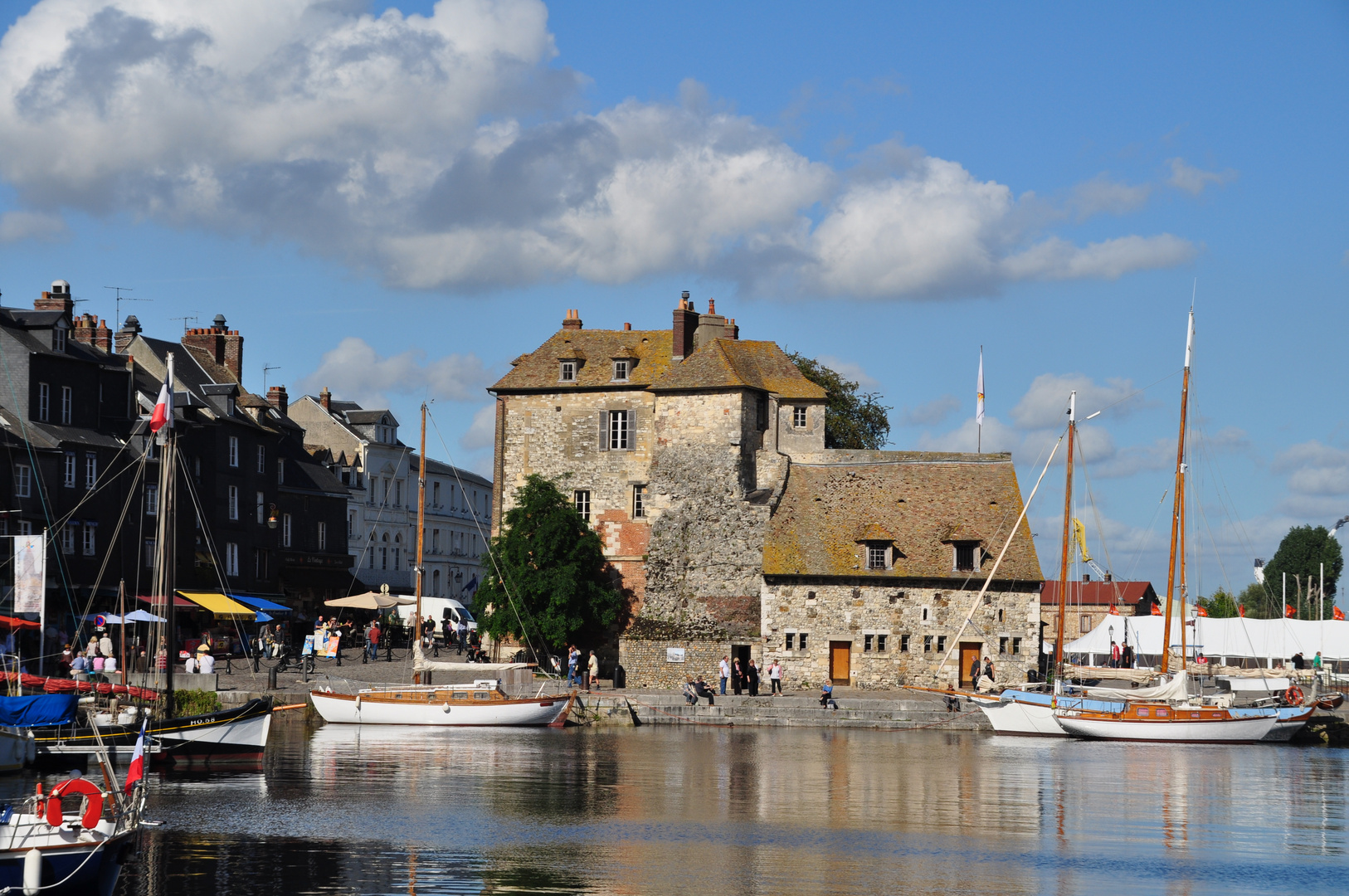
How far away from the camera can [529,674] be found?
58.4 metres

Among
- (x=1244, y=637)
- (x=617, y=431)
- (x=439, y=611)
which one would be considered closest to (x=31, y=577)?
(x=617, y=431)

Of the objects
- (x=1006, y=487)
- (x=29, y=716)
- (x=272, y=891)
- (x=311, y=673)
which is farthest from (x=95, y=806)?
(x=1006, y=487)

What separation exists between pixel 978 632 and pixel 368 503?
45464 millimetres

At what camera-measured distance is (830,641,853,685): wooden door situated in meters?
63.6

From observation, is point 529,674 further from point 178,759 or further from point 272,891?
point 272,891

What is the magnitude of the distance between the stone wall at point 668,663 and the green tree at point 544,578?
1915 millimetres

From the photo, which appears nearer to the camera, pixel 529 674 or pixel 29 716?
pixel 29 716

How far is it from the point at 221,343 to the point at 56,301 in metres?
15.4

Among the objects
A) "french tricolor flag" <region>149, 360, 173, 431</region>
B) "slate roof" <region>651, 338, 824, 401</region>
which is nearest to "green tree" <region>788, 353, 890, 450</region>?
"slate roof" <region>651, 338, 824, 401</region>

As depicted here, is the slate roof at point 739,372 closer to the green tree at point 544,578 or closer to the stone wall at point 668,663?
the green tree at point 544,578

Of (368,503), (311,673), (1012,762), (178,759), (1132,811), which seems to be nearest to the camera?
(1132,811)

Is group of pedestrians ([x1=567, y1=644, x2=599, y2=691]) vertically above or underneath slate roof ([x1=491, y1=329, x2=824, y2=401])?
underneath

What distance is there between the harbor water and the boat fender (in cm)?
214

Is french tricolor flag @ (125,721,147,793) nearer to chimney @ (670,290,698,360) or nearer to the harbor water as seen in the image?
the harbor water
